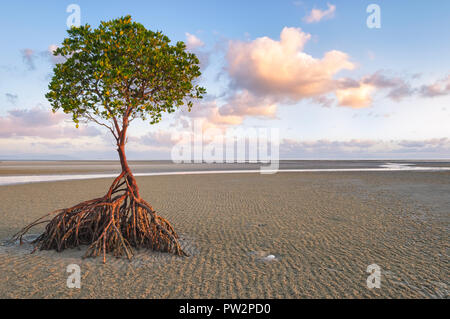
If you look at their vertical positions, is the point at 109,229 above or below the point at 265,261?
above

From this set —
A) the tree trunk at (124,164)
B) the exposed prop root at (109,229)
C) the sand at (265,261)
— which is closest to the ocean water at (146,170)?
the exposed prop root at (109,229)

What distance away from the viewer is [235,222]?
11977 millimetres

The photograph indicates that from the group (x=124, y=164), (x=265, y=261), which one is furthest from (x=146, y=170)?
(x=265, y=261)

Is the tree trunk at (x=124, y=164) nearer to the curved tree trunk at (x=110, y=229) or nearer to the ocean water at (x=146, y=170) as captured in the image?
the curved tree trunk at (x=110, y=229)

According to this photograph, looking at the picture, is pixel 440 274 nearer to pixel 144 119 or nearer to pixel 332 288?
pixel 332 288

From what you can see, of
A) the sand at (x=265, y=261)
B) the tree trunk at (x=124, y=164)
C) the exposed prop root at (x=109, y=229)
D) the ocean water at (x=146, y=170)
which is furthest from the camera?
the ocean water at (x=146, y=170)

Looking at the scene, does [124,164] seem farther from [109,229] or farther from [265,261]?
[265,261]

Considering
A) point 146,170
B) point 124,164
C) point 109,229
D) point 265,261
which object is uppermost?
point 124,164

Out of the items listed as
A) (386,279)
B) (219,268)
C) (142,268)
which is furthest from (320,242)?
(142,268)

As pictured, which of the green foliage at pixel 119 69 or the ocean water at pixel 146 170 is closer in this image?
the green foliage at pixel 119 69

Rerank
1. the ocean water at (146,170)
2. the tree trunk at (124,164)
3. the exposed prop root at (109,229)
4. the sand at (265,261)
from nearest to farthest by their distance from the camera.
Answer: the sand at (265,261)
the exposed prop root at (109,229)
the tree trunk at (124,164)
the ocean water at (146,170)

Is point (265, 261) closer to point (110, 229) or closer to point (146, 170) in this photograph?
point (110, 229)

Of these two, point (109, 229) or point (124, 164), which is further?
point (124, 164)

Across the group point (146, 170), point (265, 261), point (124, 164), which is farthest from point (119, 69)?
point (146, 170)
